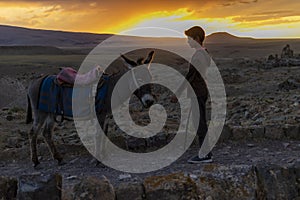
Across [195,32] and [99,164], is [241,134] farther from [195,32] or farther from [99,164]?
[99,164]

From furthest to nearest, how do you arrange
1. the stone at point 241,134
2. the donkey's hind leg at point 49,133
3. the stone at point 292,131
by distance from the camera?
the stone at point 241,134 → the stone at point 292,131 → the donkey's hind leg at point 49,133

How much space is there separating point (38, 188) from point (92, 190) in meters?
0.70

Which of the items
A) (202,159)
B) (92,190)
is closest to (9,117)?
(202,159)

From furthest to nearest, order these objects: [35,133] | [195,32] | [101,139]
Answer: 1. [35,133]
2. [101,139]
3. [195,32]

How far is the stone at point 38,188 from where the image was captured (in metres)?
5.64

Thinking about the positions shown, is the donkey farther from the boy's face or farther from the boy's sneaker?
the boy's sneaker

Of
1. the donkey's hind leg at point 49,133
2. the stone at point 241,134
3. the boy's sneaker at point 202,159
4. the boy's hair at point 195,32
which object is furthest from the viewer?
the stone at point 241,134

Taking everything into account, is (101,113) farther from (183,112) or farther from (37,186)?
(183,112)

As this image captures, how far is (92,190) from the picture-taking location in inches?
216

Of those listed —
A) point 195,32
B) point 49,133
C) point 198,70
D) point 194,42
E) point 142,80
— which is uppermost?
point 195,32

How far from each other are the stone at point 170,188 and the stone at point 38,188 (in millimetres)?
1145

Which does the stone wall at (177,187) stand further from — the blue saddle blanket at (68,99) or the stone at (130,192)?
the blue saddle blanket at (68,99)

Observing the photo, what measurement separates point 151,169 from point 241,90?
12.0 metres

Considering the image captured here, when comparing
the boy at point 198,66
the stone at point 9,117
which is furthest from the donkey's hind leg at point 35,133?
the stone at point 9,117
